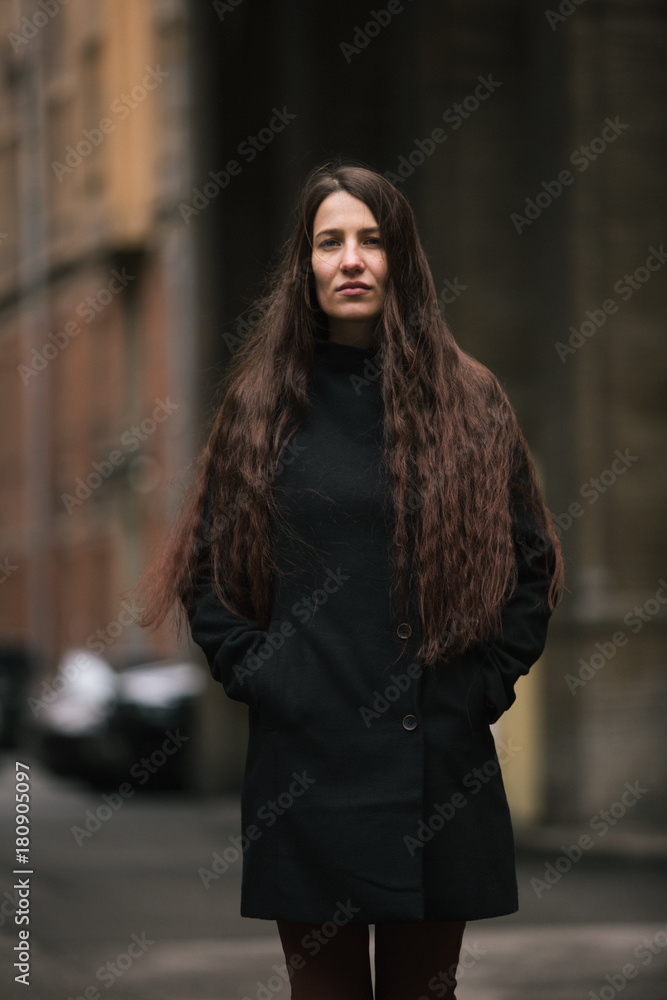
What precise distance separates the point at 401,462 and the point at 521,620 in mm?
410

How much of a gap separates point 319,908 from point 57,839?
8197mm

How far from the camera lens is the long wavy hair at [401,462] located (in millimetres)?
2932

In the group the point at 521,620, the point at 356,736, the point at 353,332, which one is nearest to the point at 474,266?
the point at 353,332

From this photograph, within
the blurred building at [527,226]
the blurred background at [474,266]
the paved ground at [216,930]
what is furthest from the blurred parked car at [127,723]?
the paved ground at [216,930]

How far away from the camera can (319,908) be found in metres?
2.80

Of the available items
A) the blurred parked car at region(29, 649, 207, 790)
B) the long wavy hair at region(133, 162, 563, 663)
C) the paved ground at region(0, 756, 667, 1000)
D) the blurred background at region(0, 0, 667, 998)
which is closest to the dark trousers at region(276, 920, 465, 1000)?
the long wavy hair at region(133, 162, 563, 663)

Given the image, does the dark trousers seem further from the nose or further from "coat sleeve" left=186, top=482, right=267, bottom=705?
the nose

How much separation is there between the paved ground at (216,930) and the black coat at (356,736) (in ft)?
8.88

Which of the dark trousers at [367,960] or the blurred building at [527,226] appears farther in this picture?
the blurred building at [527,226]

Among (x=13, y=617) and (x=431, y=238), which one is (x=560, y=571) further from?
(x=13, y=617)

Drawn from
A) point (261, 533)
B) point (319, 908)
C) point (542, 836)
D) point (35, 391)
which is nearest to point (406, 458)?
point (261, 533)

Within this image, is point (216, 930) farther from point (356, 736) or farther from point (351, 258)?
point (351, 258)

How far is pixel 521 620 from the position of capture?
9.96 ft

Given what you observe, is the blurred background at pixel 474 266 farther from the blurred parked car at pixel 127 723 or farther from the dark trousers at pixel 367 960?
the dark trousers at pixel 367 960
